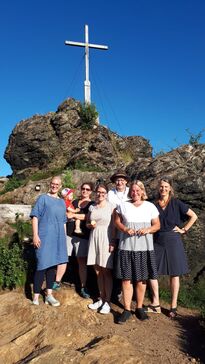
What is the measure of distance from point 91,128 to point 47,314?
38.7 ft

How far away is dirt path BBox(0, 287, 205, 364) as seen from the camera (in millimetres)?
4637

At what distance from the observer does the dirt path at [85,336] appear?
15.2 feet

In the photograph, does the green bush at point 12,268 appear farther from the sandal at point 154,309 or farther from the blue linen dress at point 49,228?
the sandal at point 154,309

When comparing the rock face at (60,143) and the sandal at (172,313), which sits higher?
A: the rock face at (60,143)

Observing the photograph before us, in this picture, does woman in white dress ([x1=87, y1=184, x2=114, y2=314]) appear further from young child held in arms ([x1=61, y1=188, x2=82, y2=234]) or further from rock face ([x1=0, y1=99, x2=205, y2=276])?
rock face ([x1=0, y1=99, x2=205, y2=276])

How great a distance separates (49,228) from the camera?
19.9 ft

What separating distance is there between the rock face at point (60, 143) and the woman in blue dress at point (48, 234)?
9.23 metres

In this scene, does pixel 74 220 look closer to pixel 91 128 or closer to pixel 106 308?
pixel 106 308

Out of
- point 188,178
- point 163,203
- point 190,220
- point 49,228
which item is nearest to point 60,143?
point 188,178

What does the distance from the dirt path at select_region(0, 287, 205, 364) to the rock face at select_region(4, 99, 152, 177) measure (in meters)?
9.71

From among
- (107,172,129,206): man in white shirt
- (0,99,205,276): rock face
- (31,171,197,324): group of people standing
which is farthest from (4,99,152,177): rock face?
(31,171,197,324): group of people standing

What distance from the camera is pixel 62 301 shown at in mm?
6289

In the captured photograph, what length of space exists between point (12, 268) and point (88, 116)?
11050 millimetres

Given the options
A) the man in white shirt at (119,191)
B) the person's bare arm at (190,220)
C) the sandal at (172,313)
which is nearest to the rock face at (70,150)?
the man in white shirt at (119,191)
